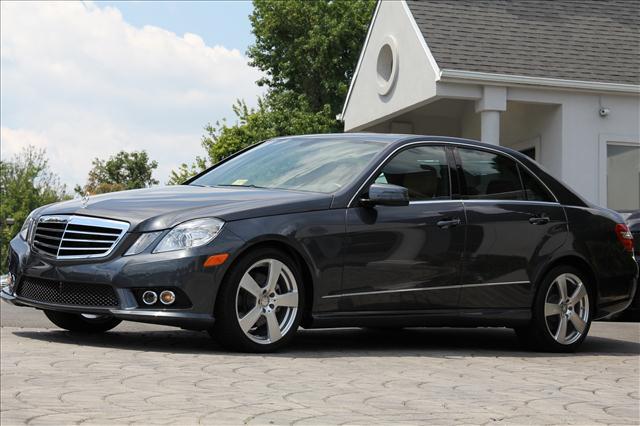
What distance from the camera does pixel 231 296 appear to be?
723cm

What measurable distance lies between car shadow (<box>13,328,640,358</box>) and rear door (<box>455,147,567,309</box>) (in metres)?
0.48

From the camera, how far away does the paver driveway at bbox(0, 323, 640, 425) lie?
509cm

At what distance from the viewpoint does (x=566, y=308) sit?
9078 millimetres

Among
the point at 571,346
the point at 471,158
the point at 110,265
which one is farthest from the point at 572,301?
the point at 110,265

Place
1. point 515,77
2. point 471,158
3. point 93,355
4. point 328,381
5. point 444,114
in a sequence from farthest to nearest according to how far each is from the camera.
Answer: point 444,114
point 515,77
point 471,158
point 93,355
point 328,381

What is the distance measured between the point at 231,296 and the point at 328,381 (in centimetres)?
129

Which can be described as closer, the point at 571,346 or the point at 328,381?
the point at 328,381

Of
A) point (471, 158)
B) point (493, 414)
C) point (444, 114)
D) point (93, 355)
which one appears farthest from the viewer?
point (444, 114)

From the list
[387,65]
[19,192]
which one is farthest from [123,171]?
[387,65]

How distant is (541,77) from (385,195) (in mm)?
13206

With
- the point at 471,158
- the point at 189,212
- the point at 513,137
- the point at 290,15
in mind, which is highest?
the point at 290,15

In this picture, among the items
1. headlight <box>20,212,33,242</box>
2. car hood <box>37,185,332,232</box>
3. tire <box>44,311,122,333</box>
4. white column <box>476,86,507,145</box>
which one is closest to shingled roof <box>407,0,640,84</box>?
white column <box>476,86,507,145</box>

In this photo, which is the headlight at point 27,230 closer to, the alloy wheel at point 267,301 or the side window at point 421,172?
the alloy wheel at point 267,301

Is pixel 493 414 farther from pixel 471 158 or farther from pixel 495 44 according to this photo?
pixel 495 44
